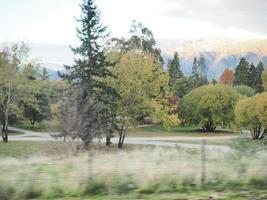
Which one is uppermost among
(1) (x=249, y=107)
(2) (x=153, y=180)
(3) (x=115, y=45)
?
(3) (x=115, y=45)

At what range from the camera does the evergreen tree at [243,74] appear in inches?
3868

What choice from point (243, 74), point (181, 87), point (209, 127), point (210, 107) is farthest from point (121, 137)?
point (243, 74)

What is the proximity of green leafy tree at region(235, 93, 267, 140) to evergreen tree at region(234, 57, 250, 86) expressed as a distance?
149 feet

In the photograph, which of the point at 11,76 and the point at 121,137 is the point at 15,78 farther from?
the point at 121,137

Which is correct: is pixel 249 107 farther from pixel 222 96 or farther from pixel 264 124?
pixel 222 96

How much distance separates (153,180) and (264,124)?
41605mm

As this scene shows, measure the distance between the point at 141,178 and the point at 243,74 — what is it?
92.4 m

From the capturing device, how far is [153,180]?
9680mm

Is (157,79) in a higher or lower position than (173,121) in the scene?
higher

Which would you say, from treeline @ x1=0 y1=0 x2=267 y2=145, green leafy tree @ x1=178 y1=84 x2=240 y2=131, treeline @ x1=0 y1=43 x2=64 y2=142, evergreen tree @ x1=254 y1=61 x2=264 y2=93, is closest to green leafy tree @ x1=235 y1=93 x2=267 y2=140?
treeline @ x1=0 y1=0 x2=267 y2=145

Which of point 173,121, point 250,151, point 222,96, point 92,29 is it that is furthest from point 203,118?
point 250,151

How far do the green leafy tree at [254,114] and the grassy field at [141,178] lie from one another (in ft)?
129

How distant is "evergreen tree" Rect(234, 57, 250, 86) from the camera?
322ft

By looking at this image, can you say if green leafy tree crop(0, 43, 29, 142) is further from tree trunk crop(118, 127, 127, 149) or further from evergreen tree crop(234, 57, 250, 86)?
evergreen tree crop(234, 57, 250, 86)
